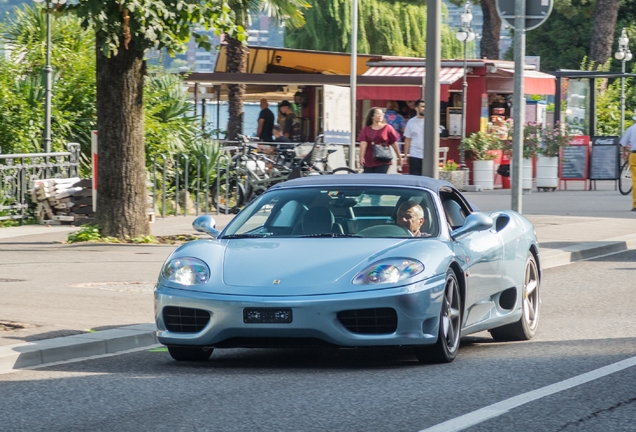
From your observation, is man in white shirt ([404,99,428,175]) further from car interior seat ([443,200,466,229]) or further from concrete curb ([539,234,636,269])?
car interior seat ([443,200,466,229])

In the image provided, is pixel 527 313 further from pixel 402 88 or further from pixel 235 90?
pixel 235 90

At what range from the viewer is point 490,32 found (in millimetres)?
50344

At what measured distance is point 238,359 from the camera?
28.9 ft

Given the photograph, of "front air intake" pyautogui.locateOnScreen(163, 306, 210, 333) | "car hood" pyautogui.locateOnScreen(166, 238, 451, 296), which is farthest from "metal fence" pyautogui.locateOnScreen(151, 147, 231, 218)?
"front air intake" pyautogui.locateOnScreen(163, 306, 210, 333)

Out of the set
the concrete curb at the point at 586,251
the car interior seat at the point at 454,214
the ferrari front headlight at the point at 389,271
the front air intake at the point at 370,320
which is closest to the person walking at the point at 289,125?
the concrete curb at the point at 586,251

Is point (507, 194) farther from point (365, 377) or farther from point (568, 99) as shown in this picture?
point (365, 377)

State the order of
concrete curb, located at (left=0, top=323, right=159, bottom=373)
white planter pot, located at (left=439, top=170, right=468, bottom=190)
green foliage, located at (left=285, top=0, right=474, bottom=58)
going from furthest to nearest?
green foliage, located at (left=285, top=0, right=474, bottom=58) → white planter pot, located at (left=439, top=170, right=468, bottom=190) → concrete curb, located at (left=0, top=323, right=159, bottom=373)

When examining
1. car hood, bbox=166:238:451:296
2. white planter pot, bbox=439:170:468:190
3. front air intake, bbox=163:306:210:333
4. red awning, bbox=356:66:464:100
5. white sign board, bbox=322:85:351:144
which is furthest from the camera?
red awning, bbox=356:66:464:100

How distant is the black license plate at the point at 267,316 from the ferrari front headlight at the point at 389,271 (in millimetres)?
457

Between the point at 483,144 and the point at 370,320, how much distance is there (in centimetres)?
2531

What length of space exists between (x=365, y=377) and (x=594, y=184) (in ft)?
85.9

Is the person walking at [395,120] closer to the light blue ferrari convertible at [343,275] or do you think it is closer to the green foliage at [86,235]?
the green foliage at [86,235]

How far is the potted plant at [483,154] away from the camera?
32156 mm

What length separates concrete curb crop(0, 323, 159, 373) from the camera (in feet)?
27.8
